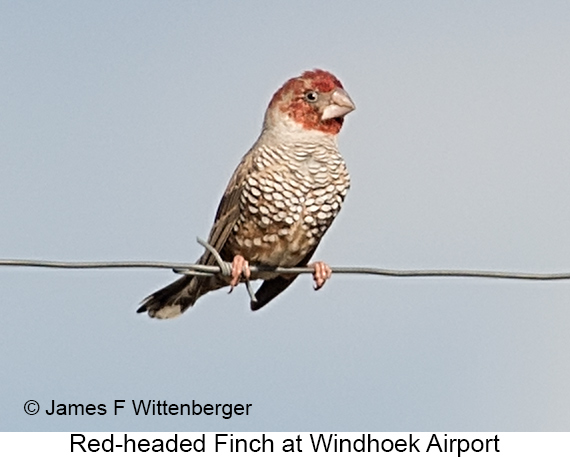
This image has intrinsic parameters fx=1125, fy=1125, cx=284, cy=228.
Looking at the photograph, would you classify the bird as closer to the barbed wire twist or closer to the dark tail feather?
the dark tail feather

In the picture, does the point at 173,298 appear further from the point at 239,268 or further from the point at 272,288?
the point at 239,268

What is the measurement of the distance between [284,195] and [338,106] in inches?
29.9

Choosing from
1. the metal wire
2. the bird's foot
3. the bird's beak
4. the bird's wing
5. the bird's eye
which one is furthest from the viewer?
the bird's eye

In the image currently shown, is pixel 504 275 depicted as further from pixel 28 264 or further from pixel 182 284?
pixel 182 284

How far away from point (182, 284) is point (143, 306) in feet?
0.97

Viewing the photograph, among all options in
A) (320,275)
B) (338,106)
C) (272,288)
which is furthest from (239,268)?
(338,106)

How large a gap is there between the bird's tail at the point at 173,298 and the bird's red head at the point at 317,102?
120 centimetres

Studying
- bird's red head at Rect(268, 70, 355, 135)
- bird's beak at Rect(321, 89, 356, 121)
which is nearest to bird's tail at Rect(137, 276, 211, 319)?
bird's red head at Rect(268, 70, 355, 135)

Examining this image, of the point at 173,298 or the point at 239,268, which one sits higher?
the point at 173,298

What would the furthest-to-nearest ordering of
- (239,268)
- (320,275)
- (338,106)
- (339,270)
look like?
(338,106) → (320,275) → (239,268) → (339,270)

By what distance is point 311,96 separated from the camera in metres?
7.21

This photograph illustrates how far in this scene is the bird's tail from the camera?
23.6ft

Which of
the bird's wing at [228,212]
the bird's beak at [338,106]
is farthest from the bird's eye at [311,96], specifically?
the bird's wing at [228,212]
